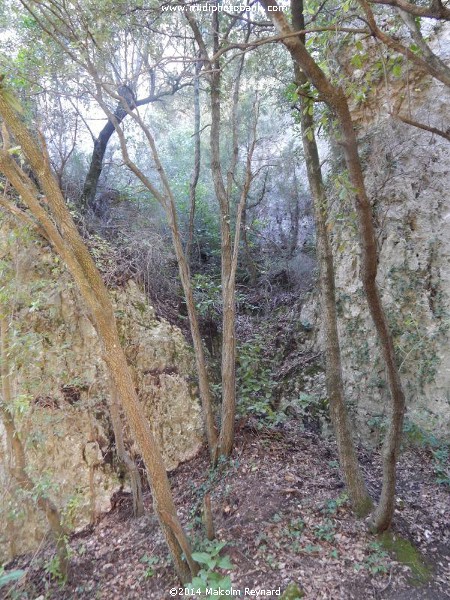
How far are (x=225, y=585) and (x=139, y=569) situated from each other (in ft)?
5.68

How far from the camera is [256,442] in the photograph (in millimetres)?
4855

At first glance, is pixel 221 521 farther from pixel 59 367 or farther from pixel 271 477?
pixel 59 367

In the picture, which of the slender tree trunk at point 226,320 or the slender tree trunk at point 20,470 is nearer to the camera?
the slender tree trunk at point 20,470

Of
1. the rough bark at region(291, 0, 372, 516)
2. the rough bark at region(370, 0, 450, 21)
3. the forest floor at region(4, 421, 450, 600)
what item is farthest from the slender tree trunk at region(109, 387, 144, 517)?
the rough bark at region(370, 0, 450, 21)

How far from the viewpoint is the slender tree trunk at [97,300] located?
112 inches

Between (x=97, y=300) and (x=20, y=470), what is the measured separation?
80.9 inches

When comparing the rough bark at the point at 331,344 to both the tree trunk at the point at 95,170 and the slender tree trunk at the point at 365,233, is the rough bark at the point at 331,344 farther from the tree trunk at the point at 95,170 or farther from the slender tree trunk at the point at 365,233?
the tree trunk at the point at 95,170

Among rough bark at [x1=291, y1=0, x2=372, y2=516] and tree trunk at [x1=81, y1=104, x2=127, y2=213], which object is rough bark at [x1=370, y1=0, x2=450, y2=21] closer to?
rough bark at [x1=291, y1=0, x2=372, y2=516]

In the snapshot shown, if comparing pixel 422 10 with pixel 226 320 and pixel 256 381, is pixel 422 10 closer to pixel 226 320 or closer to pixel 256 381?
pixel 226 320

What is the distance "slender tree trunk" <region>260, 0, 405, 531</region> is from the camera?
2.28 meters

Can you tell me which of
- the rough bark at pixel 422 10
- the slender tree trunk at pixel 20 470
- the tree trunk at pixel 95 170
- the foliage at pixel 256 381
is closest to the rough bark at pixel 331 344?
the rough bark at pixel 422 10

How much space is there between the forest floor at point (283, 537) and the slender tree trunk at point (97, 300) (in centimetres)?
70

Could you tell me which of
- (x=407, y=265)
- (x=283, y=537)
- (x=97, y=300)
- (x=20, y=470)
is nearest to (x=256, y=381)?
(x=283, y=537)

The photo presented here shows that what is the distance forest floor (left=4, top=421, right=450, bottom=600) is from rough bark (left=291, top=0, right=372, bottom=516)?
0.32 m
